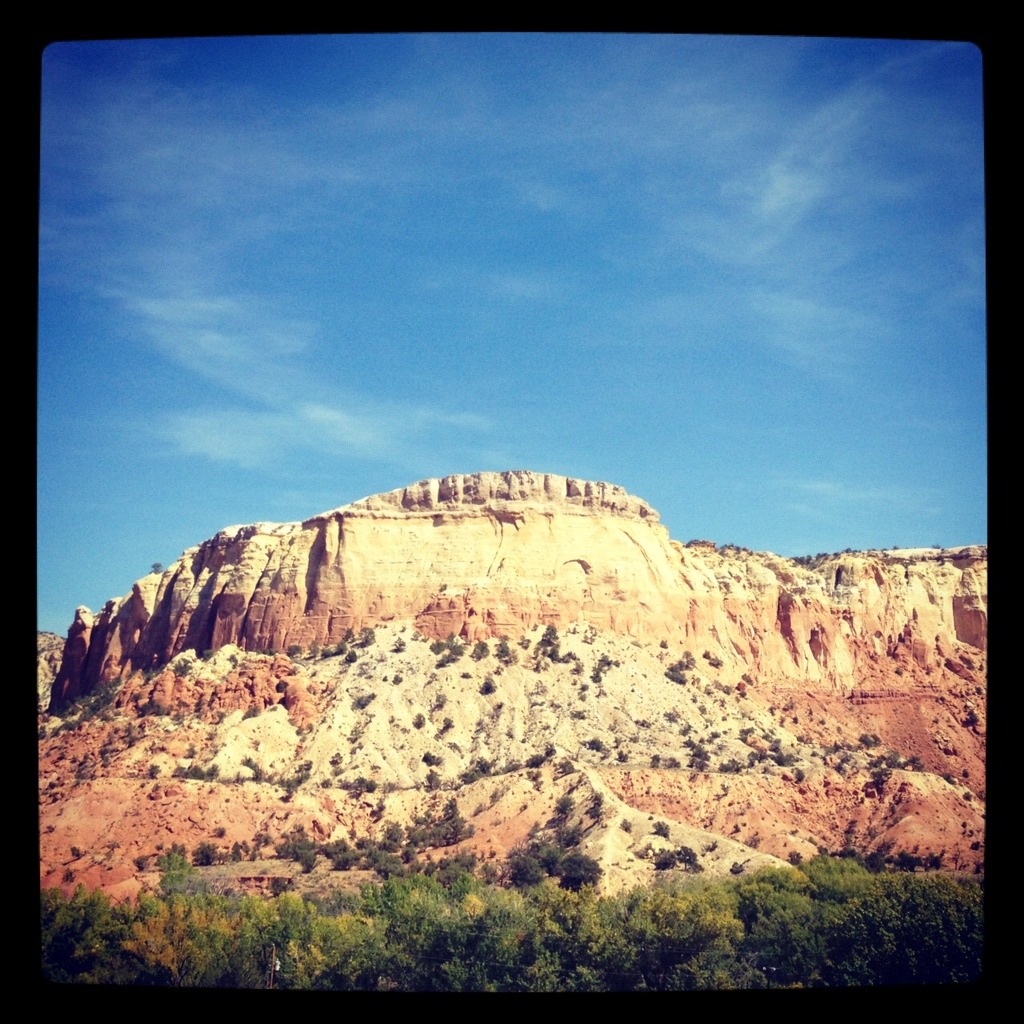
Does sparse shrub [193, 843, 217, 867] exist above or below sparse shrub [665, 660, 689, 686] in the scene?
below

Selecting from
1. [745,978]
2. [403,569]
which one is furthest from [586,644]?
[745,978]

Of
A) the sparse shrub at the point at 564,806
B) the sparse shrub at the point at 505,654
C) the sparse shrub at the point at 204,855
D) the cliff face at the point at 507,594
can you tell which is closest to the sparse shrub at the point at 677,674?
the cliff face at the point at 507,594

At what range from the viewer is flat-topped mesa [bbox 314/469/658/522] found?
153 feet

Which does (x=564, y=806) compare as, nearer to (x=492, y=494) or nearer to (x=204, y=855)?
(x=204, y=855)

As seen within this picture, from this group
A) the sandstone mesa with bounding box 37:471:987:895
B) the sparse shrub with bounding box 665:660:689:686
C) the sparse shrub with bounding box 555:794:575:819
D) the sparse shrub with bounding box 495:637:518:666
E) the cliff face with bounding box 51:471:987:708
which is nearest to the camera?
the sparse shrub with bounding box 555:794:575:819

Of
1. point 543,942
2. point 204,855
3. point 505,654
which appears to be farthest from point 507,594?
point 543,942

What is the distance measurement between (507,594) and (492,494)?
477cm

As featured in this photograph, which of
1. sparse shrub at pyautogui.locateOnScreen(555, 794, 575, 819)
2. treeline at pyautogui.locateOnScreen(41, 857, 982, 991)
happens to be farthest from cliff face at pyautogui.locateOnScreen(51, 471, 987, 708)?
treeline at pyautogui.locateOnScreen(41, 857, 982, 991)

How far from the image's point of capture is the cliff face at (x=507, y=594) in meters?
44.3

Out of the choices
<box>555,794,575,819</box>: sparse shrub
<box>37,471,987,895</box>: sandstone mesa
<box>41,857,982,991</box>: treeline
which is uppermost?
<box>37,471,987,895</box>: sandstone mesa

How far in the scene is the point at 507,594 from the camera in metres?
43.8

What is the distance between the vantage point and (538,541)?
1790 inches

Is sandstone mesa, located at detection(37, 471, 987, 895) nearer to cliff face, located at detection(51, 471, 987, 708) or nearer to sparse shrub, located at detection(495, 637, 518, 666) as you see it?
cliff face, located at detection(51, 471, 987, 708)

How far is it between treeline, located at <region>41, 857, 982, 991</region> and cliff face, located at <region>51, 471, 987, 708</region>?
19.3 metres
